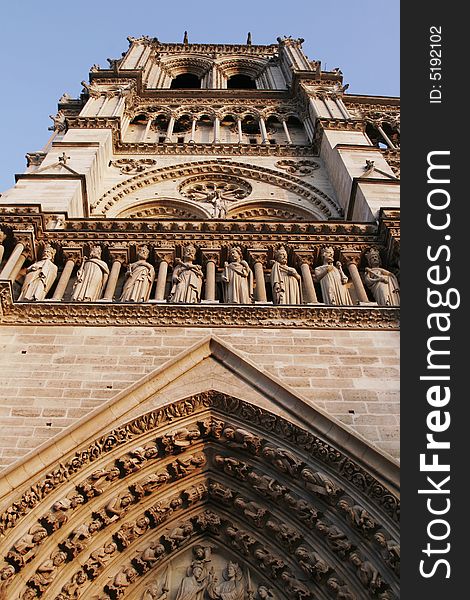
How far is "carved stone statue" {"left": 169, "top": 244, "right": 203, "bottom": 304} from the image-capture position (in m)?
9.58

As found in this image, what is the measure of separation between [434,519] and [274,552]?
2.27 m

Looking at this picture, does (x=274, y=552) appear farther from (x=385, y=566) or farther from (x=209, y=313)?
(x=209, y=313)

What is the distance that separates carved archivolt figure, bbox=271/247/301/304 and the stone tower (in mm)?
29

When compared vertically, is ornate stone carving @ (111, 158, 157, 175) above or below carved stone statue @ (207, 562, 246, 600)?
above

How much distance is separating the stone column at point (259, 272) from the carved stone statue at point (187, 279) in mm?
790

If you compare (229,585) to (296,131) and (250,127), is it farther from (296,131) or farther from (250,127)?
(250,127)

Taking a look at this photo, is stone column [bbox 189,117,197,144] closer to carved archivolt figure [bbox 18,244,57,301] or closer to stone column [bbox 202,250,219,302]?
stone column [bbox 202,250,219,302]

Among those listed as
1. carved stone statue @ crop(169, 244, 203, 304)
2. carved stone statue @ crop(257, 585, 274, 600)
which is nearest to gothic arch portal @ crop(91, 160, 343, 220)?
carved stone statue @ crop(169, 244, 203, 304)

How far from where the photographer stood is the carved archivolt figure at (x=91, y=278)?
9.52 meters

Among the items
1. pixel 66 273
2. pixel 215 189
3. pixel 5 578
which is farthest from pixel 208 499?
pixel 215 189

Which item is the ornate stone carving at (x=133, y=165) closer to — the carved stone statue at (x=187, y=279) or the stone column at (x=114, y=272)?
the stone column at (x=114, y=272)

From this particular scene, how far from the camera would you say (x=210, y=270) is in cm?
1030

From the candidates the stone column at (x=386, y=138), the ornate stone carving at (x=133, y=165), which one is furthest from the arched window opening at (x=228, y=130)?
the stone column at (x=386, y=138)

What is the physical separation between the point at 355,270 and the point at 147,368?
3746 millimetres
